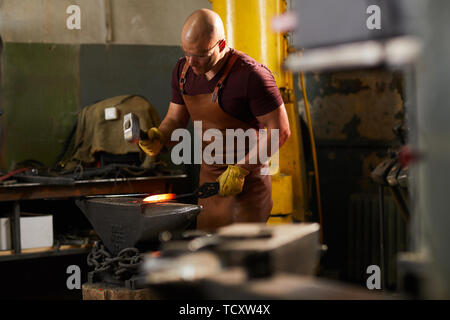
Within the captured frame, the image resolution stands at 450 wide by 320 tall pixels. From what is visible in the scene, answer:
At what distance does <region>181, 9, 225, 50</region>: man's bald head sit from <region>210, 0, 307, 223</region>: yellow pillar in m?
1.00

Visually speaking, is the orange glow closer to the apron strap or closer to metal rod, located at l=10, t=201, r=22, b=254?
the apron strap

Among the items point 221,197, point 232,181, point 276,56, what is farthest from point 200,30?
point 276,56

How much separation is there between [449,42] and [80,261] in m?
3.50

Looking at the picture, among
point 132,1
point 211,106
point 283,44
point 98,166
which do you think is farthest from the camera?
point 132,1

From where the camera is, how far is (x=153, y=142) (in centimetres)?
243

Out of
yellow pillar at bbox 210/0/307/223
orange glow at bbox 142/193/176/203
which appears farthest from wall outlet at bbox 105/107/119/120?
orange glow at bbox 142/193/176/203

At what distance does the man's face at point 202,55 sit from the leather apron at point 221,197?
Result: 124mm

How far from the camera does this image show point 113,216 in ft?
6.09

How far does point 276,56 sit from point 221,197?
1.14 metres

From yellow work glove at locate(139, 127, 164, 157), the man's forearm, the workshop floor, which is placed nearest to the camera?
yellow work glove at locate(139, 127, 164, 157)

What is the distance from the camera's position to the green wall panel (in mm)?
3887

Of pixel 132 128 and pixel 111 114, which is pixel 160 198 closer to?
pixel 132 128
